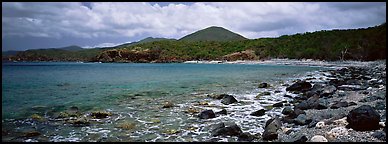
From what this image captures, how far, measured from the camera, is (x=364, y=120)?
29.7ft

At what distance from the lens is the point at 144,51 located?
136 m

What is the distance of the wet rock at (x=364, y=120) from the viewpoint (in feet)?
29.5

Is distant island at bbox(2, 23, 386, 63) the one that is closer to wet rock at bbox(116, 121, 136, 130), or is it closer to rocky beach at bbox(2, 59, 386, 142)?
rocky beach at bbox(2, 59, 386, 142)

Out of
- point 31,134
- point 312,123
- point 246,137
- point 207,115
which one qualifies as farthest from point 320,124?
point 31,134

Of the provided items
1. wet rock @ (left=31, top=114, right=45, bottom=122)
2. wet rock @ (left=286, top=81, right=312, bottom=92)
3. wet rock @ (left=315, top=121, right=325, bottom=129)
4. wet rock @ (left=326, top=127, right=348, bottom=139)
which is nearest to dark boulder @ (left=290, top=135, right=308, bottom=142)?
wet rock @ (left=326, top=127, right=348, bottom=139)

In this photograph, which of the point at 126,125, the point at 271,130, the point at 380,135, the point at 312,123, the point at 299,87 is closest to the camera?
the point at 380,135

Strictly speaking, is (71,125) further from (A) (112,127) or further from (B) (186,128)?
(B) (186,128)

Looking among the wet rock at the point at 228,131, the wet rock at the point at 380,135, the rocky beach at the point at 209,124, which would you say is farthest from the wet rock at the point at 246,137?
the wet rock at the point at 380,135

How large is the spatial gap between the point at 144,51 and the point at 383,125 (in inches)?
5131

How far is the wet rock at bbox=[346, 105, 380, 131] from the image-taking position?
900cm

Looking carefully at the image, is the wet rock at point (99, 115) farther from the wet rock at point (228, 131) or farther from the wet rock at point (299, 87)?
the wet rock at point (299, 87)

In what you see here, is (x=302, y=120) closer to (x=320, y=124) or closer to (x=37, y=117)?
(x=320, y=124)

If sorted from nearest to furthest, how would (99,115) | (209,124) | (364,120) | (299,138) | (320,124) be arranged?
1. (299,138)
2. (364,120)
3. (320,124)
4. (209,124)
5. (99,115)

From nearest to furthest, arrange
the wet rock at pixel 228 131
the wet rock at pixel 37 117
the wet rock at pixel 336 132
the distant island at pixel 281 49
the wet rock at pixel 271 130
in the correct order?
the wet rock at pixel 336 132 → the wet rock at pixel 271 130 → the wet rock at pixel 228 131 → the wet rock at pixel 37 117 → the distant island at pixel 281 49
